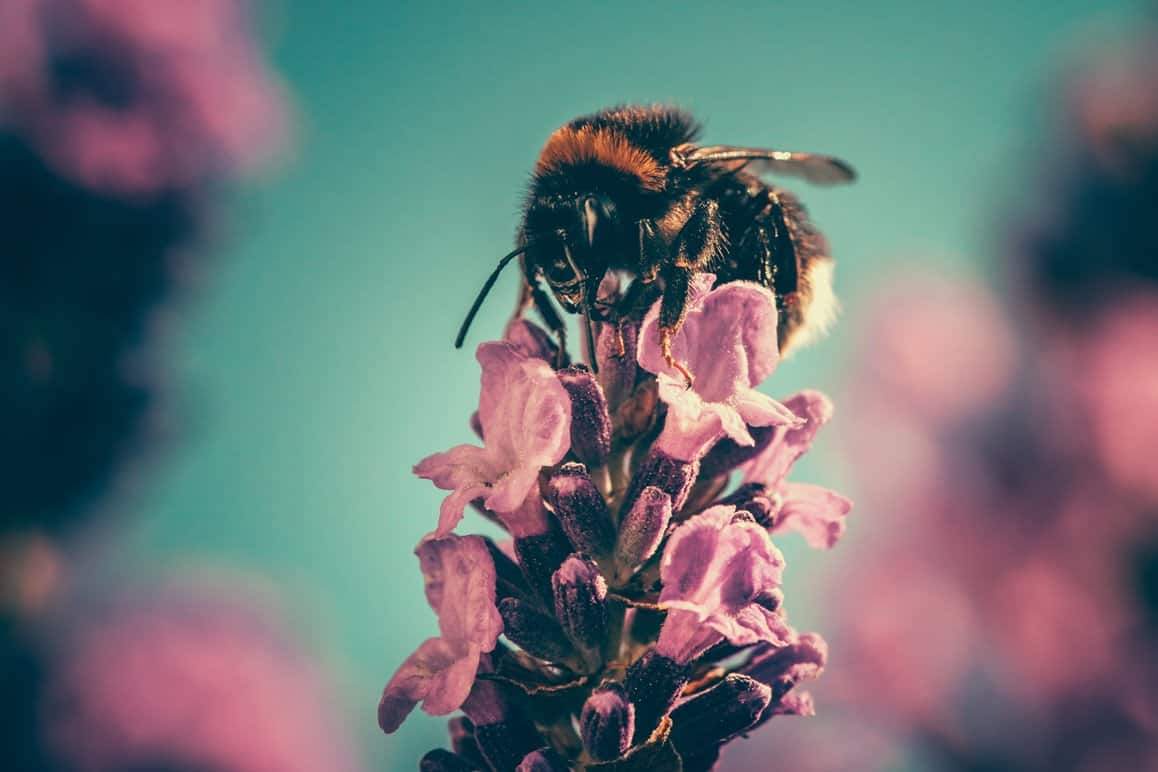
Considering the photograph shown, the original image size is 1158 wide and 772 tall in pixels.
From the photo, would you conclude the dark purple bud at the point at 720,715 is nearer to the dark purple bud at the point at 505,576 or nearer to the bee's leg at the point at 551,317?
the dark purple bud at the point at 505,576

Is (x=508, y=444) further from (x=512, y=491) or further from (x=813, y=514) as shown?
(x=813, y=514)

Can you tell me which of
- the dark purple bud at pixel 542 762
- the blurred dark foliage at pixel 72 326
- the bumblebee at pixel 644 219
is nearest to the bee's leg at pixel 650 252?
the bumblebee at pixel 644 219

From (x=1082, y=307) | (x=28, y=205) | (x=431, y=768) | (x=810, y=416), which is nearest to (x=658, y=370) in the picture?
(x=810, y=416)

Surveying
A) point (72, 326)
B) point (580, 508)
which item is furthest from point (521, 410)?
point (72, 326)

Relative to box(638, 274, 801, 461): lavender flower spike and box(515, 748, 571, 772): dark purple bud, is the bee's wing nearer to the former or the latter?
box(638, 274, 801, 461): lavender flower spike

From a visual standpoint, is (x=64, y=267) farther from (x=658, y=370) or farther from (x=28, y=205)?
(x=658, y=370)

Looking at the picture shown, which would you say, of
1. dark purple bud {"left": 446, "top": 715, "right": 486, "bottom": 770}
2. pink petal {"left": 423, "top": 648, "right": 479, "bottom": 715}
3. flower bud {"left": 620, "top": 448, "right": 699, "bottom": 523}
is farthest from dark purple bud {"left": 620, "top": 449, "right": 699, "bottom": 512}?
dark purple bud {"left": 446, "top": 715, "right": 486, "bottom": 770}
